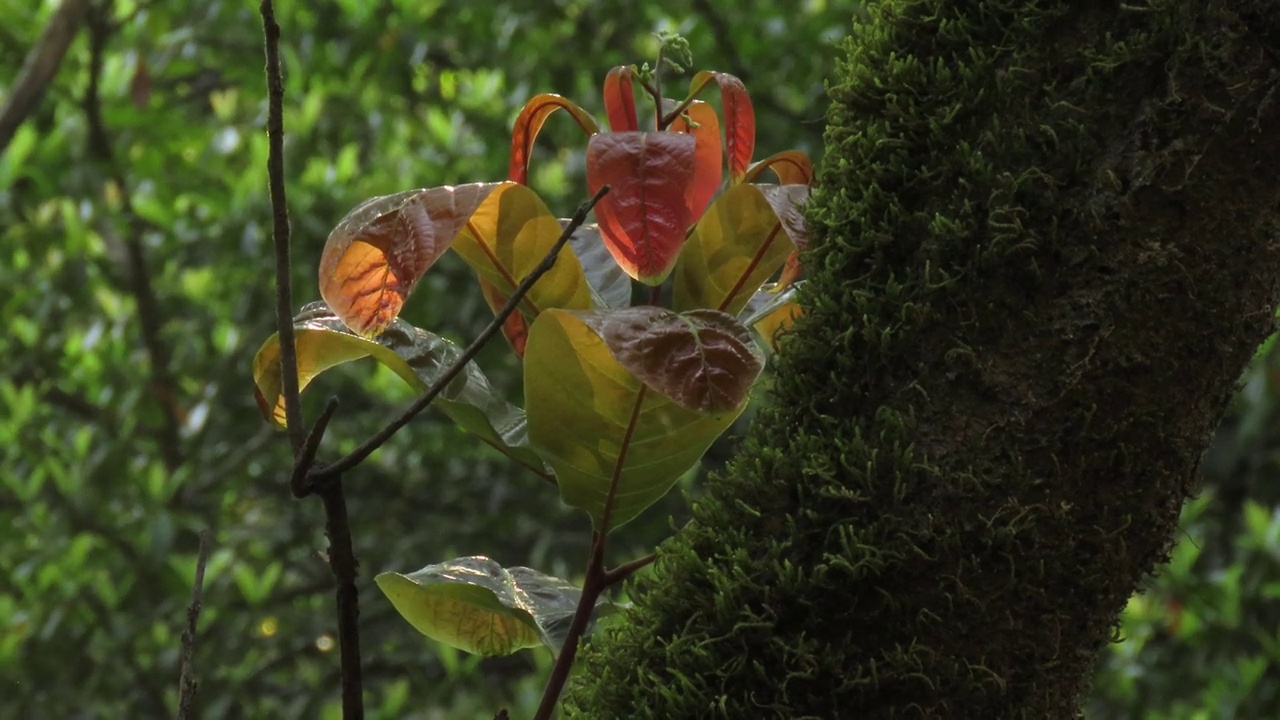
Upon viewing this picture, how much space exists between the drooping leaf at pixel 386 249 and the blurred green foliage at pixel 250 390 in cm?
207

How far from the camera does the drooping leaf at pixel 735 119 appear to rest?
3.07ft

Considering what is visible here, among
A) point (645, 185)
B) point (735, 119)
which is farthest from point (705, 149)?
point (645, 185)

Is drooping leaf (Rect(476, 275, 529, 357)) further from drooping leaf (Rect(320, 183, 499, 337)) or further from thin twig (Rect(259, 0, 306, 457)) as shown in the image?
thin twig (Rect(259, 0, 306, 457))

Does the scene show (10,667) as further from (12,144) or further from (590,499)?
(590,499)

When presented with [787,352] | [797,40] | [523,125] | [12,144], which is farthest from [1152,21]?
[12,144]

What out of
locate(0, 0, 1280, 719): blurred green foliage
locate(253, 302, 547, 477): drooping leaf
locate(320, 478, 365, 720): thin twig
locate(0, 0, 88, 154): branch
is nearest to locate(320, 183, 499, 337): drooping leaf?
locate(253, 302, 547, 477): drooping leaf

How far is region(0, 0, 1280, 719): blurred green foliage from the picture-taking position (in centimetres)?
285

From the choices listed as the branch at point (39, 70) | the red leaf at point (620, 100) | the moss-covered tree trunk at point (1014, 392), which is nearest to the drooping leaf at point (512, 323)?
the red leaf at point (620, 100)

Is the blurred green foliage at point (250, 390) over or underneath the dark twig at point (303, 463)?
underneath

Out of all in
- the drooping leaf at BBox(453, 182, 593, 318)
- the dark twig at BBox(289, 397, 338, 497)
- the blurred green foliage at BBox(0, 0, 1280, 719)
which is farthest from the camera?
the blurred green foliage at BBox(0, 0, 1280, 719)

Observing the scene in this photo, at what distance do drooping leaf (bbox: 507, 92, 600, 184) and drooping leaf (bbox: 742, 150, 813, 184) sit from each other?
124mm

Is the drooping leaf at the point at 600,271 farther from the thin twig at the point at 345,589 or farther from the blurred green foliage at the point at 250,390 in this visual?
the blurred green foliage at the point at 250,390

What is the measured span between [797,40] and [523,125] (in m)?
2.48

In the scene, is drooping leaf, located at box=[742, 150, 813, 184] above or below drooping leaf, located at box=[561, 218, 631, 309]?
above
